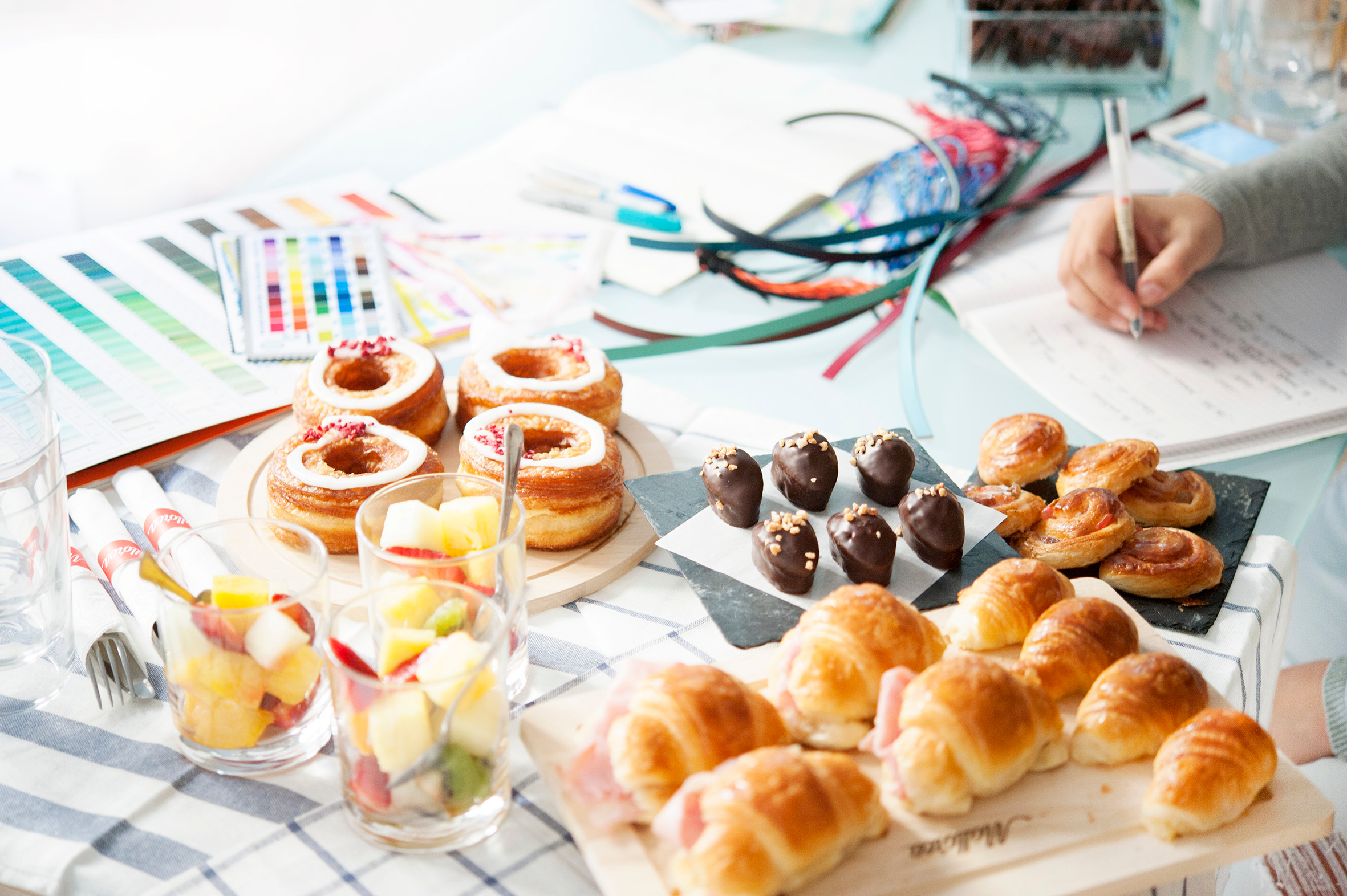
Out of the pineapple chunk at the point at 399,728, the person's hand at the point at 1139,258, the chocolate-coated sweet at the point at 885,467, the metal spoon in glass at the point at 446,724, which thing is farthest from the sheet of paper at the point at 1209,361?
the pineapple chunk at the point at 399,728

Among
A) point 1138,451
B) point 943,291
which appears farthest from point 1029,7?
point 1138,451

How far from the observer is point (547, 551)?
113cm

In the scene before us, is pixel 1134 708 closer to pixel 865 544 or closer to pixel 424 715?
pixel 865 544

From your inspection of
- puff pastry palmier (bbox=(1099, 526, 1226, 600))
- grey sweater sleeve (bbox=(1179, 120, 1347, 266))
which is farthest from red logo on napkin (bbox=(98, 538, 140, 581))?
grey sweater sleeve (bbox=(1179, 120, 1347, 266))

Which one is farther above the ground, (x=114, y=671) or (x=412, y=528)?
(x=412, y=528)

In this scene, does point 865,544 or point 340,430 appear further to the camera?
point 340,430

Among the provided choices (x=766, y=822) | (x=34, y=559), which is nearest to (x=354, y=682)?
(x=766, y=822)

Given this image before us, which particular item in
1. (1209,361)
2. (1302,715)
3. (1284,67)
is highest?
(1284,67)

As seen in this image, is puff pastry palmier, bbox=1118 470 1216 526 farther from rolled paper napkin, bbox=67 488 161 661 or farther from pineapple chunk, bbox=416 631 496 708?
rolled paper napkin, bbox=67 488 161 661

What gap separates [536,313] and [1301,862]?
117 centimetres

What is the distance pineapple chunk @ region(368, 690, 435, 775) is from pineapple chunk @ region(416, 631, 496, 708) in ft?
0.05

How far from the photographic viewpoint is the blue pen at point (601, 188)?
192 centimetres

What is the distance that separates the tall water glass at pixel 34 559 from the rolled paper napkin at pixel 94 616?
16 mm

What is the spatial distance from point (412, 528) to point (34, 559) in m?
0.32
